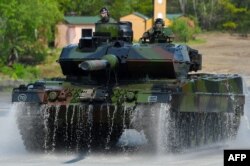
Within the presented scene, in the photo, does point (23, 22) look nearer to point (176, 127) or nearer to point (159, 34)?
point (159, 34)

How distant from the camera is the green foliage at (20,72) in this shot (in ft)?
122

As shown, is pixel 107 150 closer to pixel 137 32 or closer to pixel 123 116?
pixel 123 116

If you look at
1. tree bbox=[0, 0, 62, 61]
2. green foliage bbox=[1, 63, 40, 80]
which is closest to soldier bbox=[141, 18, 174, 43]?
tree bbox=[0, 0, 62, 61]

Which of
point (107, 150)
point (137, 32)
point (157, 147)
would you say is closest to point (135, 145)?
point (107, 150)

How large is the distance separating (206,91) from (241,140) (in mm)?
2036

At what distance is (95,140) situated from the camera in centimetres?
1349

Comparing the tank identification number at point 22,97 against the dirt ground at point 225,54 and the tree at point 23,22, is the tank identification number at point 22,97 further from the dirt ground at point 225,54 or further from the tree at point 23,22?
the dirt ground at point 225,54

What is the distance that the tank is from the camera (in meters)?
12.3

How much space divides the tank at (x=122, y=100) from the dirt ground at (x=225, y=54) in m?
24.7

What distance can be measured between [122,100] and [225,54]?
3764 cm

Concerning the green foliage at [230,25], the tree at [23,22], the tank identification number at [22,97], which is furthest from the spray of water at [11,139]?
the green foliage at [230,25]

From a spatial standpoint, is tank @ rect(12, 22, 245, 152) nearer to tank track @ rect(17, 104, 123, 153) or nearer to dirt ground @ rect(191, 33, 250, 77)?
tank track @ rect(17, 104, 123, 153)

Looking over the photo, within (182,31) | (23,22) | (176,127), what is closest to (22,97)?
(176,127)

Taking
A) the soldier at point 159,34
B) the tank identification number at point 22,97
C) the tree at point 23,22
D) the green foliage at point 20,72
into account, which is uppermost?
the soldier at point 159,34
